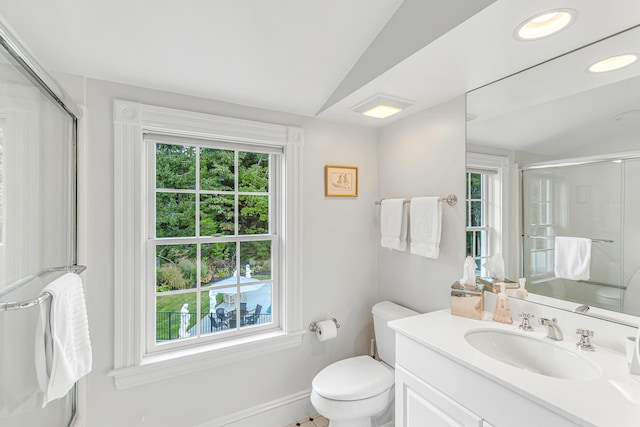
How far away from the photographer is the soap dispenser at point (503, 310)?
1.40 meters

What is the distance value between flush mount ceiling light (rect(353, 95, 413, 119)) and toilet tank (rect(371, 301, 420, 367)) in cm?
128

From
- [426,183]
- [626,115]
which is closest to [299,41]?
[426,183]

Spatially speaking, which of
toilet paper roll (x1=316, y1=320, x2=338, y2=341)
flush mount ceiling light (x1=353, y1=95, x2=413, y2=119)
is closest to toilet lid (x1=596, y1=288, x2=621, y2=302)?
flush mount ceiling light (x1=353, y1=95, x2=413, y2=119)

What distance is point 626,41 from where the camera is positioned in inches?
41.9

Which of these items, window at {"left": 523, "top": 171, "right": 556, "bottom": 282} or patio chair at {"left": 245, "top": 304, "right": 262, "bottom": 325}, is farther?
patio chair at {"left": 245, "top": 304, "right": 262, "bottom": 325}

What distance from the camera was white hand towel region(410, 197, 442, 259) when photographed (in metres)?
1.72

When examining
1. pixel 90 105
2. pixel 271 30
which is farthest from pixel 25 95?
pixel 271 30

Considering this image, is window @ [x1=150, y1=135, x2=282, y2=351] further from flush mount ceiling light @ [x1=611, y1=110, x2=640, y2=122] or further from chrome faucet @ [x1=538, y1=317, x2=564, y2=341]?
flush mount ceiling light @ [x1=611, y1=110, x2=640, y2=122]

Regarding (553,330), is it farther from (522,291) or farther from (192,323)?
(192,323)

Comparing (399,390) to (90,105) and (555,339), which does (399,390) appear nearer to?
(555,339)

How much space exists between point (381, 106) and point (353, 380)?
5.17 feet

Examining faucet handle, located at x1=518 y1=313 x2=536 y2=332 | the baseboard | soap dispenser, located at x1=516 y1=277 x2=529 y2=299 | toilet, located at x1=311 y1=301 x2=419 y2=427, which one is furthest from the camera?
the baseboard

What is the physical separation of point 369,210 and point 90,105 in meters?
1.80

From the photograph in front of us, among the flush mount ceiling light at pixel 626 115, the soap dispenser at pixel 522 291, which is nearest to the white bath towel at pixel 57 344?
the soap dispenser at pixel 522 291
